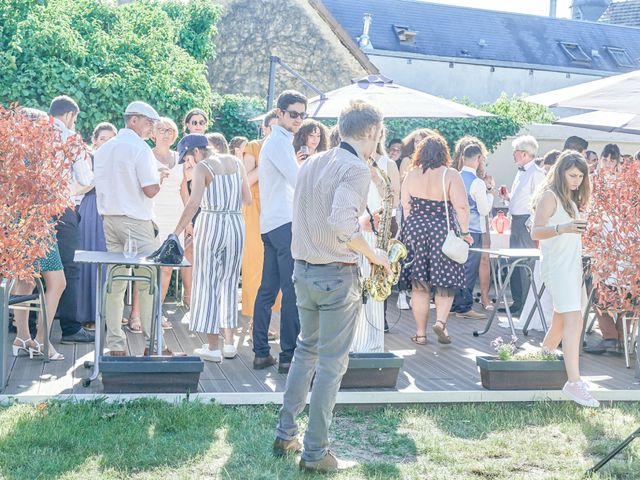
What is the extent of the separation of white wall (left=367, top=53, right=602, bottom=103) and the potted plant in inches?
1347

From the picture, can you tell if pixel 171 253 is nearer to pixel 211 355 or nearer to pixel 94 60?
pixel 211 355

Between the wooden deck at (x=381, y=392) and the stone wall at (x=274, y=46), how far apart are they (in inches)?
678

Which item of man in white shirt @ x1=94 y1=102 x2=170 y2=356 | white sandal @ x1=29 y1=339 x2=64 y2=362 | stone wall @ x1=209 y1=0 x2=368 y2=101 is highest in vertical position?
stone wall @ x1=209 y1=0 x2=368 y2=101

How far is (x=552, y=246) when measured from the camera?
21.1ft

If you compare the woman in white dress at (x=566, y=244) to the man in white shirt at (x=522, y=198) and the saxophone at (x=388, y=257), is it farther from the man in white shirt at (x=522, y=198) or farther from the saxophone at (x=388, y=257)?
the man in white shirt at (x=522, y=198)

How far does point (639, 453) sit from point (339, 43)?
21.2 m

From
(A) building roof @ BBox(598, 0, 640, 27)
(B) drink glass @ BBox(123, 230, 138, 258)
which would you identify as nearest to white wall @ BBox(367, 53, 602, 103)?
(A) building roof @ BBox(598, 0, 640, 27)

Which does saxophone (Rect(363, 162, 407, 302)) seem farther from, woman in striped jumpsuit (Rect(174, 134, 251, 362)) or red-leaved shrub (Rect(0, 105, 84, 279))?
red-leaved shrub (Rect(0, 105, 84, 279))

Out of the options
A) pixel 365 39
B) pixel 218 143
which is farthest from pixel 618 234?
pixel 365 39

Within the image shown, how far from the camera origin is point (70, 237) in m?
7.54

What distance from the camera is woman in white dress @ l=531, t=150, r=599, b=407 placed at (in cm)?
623

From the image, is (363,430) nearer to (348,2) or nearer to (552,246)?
(552,246)

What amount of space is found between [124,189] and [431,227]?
272 centimetres

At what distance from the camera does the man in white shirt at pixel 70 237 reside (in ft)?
23.8
